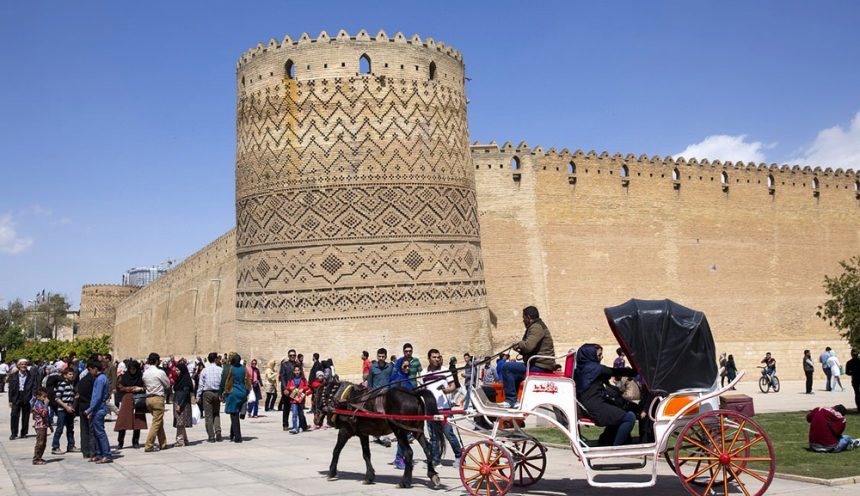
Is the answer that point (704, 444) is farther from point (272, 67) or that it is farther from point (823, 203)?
point (823, 203)

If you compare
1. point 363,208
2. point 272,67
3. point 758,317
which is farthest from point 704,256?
point 272,67

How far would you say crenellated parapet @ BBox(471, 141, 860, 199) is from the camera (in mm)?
22422

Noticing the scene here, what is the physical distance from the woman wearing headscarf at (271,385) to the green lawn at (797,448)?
20.5 feet

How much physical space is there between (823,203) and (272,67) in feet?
61.1

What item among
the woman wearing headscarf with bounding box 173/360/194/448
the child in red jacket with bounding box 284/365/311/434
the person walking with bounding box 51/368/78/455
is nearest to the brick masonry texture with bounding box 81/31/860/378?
the child in red jacket with bounding box 284/365/311/434

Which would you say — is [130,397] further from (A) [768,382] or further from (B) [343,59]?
(A) [768,382]

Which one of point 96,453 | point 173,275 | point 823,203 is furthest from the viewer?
point 173,275

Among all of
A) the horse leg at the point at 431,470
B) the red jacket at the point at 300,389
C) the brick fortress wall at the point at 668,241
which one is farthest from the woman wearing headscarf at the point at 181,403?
the brick fortress wall at the point at 668,241

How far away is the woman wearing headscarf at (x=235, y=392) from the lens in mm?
10867

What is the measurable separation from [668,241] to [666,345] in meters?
18.4

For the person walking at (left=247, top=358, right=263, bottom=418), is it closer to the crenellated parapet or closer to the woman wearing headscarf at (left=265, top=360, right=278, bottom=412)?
the woman wearing headscarf at (left=265, top=360, right=278, bottom=412)

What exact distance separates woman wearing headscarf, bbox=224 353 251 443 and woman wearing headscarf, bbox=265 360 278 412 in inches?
182

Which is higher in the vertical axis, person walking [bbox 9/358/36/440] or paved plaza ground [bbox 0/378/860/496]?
person walking [bbox 9/358/36/440]

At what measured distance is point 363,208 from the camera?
16188 mm
